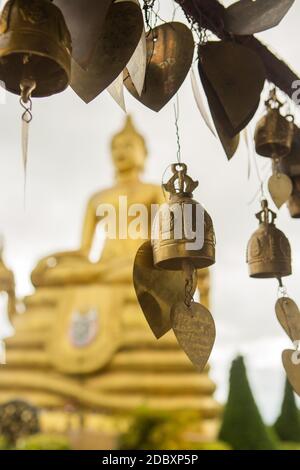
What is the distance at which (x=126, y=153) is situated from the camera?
8133mm

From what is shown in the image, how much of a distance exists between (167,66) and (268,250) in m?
0.65

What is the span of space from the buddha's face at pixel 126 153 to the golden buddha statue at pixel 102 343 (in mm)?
13

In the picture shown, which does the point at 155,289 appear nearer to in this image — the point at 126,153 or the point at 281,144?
the point at 281,144

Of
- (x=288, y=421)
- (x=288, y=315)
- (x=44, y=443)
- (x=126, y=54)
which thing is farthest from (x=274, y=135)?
(x=288, y=421)

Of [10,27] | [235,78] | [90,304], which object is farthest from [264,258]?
[90,304]

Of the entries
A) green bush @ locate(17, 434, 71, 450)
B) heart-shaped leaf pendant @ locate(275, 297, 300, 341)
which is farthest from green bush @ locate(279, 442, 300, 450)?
heart-shaped leaf pendant @ locate(275, 297, 300, 341)

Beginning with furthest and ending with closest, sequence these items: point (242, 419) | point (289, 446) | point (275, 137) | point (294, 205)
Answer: point (289, 446) → point (242, 419) → point (294, 205) → point (275, 137)

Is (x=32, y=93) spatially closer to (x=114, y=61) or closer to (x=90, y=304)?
(x=114, y=61)

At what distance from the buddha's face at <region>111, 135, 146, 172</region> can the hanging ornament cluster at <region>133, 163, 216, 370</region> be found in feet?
22.7

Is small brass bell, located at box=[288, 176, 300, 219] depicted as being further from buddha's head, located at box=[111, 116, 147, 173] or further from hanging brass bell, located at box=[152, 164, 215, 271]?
buddha's head, located at box=[111, 116, 147, 173]

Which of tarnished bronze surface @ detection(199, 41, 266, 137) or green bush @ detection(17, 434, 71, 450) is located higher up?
tarnished bronze surface @ detection(199, 41, 266, 137)

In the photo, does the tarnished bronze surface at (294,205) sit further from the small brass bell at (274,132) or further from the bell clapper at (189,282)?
the bell clapper at (189,282)

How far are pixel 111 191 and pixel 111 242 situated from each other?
665 mm

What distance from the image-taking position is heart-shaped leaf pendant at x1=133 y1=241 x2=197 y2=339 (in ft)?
3.92
